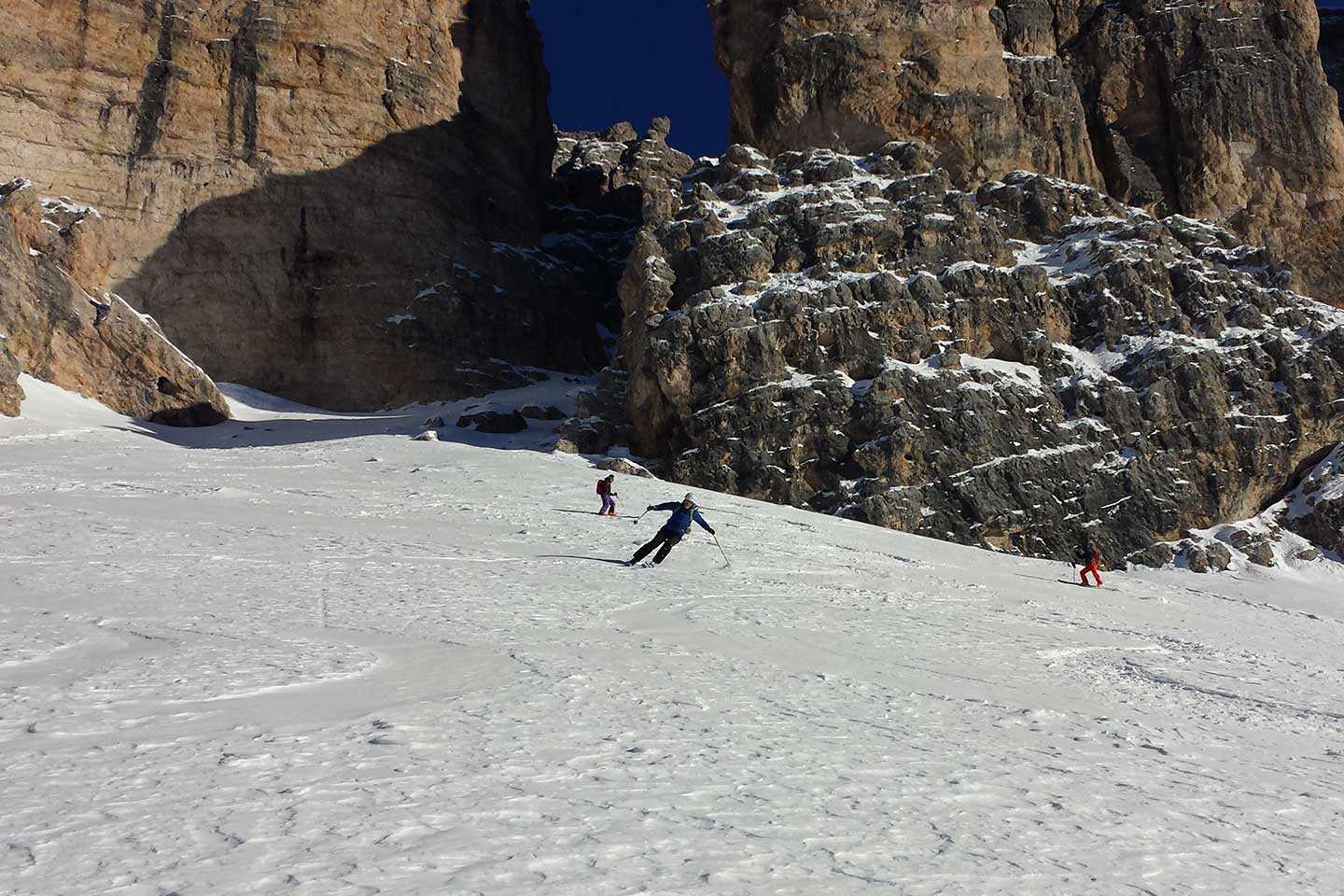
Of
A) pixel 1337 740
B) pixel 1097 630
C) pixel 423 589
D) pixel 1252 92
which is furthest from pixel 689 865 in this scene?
pixel 1252 92

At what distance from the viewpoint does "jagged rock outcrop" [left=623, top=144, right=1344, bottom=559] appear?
35500mm

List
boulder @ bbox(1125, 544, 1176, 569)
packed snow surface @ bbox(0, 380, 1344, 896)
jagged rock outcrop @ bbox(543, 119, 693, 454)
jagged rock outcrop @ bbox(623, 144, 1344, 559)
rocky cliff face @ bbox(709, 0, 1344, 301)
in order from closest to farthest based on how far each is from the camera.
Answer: packed snow surface @ bbox(0, 380, 1344, 896)
boulder @ bbox(1125, 544, 1176, 569)
jagged rock outcrop @ bbox(623, 144, 1344, 559)
rocky cliff face @ bbox(709, 0, 1344, 301)
jagged rock outcrop @ bbox(543, 119, 693, 454)

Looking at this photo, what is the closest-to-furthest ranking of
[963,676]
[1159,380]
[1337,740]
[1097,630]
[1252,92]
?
[1337,740] → [963,676] → [1097,630] → [1159,380] → [1252,92]

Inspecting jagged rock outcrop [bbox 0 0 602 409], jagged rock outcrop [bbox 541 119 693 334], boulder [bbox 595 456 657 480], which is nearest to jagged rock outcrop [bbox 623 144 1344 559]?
boulder [bbox 595 456 657 480]

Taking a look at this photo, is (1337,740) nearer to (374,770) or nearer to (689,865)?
(689,865)

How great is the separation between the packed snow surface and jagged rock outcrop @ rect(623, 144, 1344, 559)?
19946 millimetres

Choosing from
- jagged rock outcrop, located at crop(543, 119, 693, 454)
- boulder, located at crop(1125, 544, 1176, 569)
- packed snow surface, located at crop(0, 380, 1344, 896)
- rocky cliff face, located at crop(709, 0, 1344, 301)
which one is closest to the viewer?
packed snow surface, located at crop(0, 380, 1344, 896)

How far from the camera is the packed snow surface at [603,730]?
14.0ft

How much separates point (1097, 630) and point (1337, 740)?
5.35 metres

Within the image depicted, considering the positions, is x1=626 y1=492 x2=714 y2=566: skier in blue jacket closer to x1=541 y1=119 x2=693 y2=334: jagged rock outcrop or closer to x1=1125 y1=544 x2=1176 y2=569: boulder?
x1=1125 y1=544 x2=1176 y2=569: boulder

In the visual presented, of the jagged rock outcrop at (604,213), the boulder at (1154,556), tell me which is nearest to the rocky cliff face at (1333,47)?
the jagged rock outcrop at (604,213)

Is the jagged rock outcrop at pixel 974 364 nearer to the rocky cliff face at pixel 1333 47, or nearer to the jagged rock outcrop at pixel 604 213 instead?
the jagged rock outcrop at pixel 604 213

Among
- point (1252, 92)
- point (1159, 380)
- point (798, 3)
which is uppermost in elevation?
point (798, 3)

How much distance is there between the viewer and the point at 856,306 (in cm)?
3978
